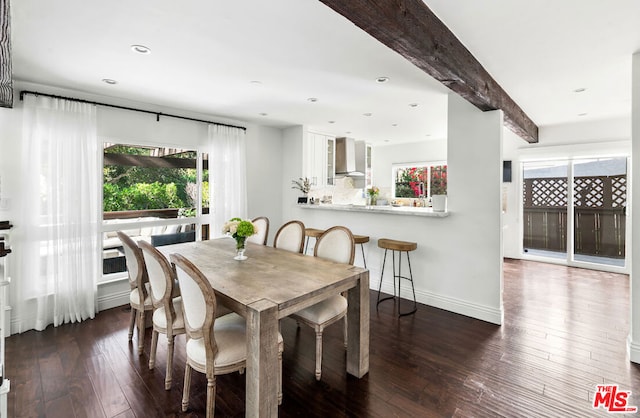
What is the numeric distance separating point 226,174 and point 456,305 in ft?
12.1

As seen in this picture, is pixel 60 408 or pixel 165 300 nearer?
pixel 60 408

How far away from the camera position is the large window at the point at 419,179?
704 centimetres

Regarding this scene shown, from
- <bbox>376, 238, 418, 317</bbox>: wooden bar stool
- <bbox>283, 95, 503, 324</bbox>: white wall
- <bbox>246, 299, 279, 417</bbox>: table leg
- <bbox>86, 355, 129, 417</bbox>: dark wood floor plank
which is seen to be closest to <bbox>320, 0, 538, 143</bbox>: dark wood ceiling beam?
<bbox>283, 95, 503, 324</bbox>: white wall

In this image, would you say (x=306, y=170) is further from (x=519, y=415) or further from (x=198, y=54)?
(x=519, y=415)

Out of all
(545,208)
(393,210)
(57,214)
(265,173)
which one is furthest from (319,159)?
(545,208)

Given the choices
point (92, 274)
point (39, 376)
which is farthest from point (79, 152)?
point (39, 376)

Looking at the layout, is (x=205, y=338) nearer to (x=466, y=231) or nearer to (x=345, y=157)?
(x=466, y=231)

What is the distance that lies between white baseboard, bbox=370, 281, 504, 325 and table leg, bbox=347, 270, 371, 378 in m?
1.70

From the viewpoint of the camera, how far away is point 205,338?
5.56 feet

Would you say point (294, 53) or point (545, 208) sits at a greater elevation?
point (294, 53)

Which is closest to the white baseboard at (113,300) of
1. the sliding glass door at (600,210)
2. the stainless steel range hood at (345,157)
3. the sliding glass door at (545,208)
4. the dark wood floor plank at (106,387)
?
the dark wood floor plank at (106,387)

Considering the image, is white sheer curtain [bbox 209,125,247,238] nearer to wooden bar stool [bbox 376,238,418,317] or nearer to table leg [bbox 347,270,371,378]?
wooden bar stool [bbox 376,238,418,317]

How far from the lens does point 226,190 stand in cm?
467

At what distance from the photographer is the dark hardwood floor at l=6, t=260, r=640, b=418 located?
6.39ft
